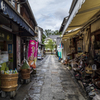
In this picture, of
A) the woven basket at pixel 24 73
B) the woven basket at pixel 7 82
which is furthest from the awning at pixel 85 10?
the woven basket at pixel 24 73

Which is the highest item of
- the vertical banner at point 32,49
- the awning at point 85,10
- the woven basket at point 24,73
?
the awning at point 85,10

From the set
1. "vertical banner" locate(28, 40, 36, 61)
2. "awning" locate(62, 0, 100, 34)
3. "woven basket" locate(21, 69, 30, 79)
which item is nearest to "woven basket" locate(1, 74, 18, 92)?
"woven basket" locate(21, 69, 30, 79)

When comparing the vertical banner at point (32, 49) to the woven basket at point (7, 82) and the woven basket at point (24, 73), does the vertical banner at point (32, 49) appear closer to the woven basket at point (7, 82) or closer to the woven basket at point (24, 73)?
the woven basket at point (24, 73)

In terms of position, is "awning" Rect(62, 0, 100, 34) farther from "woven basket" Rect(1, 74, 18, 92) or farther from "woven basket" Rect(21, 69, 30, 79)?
"woven basket" Rect(21, 69, 30, 79)

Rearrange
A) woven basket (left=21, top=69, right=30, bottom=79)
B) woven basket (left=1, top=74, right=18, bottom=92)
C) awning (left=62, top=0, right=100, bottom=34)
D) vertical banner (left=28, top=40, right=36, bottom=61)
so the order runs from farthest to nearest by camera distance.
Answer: vertical banner (left=28, top=40, right=36, bottom=61)
woven basket (left=21, top=69, right=30, bottom=79)
woven basket (left=1, top=74, right=18, bottom=92)
awning (left=62, top=0, right=100, bottom=34)

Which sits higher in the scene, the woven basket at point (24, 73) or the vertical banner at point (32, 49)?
the vertical banner at point (32, 49)

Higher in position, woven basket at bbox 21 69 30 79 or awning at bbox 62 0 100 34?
awning at bbox 62 0 100 34

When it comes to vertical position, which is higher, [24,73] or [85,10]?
[85,10]

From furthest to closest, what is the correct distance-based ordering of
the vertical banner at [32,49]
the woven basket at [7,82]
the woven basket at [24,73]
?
1. the vertical banner at [32,49]
2. the woven basket at [24,73]
3. the woven basket at [7,82]

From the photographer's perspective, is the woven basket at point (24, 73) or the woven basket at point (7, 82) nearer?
the woven basket at point (7, 82)

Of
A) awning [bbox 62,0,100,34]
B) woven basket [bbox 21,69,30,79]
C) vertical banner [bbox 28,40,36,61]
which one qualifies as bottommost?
woven basket [bbox 21,69,30,79]

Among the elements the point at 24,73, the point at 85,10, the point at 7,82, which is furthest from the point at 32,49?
the point at 85,10

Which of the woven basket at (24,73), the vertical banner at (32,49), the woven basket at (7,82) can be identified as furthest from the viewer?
the vertical banner at (32,49)

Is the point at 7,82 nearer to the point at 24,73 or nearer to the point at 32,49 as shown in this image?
the point at 24,73
